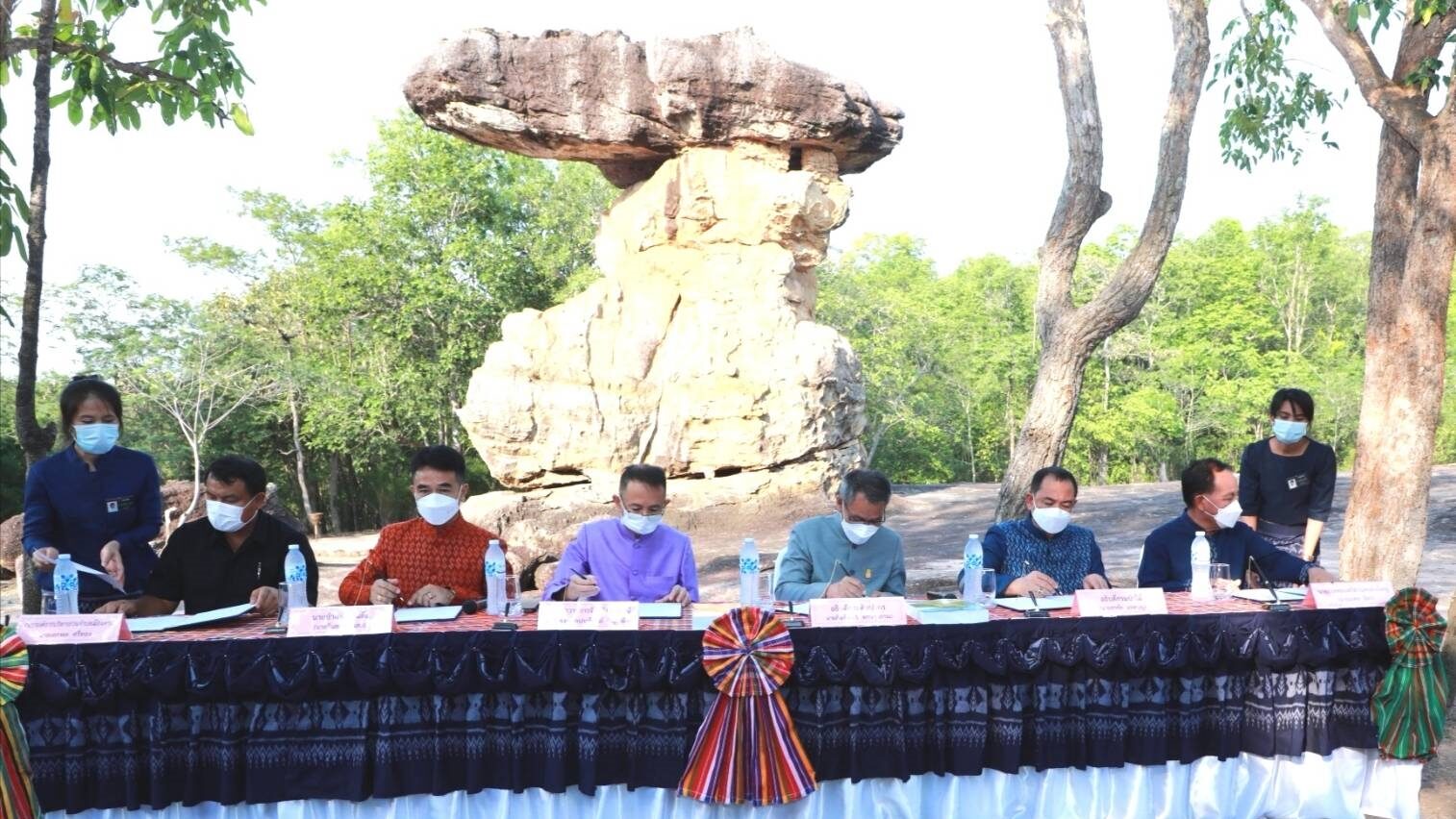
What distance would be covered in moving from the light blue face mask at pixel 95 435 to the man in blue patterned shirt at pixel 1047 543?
141 inches

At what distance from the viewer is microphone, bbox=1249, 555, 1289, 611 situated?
13.5 feet

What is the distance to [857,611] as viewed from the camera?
3836 mm

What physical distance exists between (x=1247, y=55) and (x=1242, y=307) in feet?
90.5

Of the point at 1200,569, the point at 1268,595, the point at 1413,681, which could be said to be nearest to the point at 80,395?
the point at 1200,569

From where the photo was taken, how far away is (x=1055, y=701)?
12.8ft

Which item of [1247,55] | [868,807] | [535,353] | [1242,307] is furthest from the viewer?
[1242,307]

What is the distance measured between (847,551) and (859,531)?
0.21 m

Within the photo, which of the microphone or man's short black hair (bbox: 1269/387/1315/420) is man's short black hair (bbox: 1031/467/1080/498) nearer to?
the microphone

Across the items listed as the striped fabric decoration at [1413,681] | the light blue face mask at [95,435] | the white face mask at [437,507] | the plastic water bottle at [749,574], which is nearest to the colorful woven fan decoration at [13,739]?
the light blue face mask at [95,435]

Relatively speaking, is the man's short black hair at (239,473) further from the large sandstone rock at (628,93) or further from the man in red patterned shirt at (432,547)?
the large sandstone rock at (628,93)

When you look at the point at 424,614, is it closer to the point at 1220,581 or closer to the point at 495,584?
the point at 495,584

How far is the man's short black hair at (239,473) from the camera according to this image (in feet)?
13.9

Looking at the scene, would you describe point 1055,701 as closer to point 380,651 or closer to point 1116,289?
point 380,651

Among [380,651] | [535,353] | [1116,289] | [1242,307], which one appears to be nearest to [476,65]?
[535,353]
